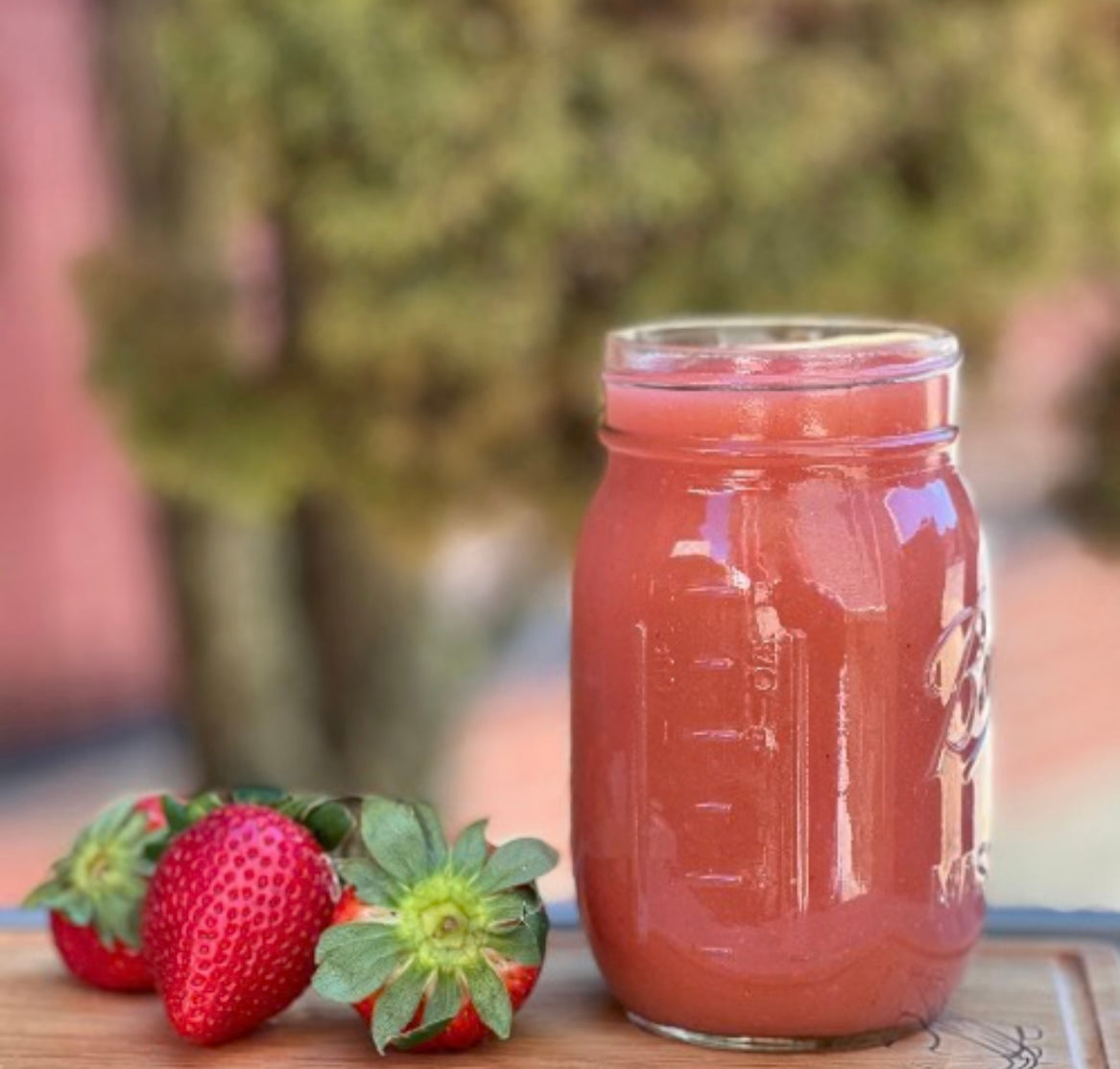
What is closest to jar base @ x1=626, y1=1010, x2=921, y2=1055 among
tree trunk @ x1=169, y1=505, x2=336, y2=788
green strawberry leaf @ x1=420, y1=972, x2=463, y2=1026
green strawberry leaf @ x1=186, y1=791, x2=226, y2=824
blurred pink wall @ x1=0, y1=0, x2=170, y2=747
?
green strawberry leaf @ x1=420, y1=972, x2=463, y2=1026

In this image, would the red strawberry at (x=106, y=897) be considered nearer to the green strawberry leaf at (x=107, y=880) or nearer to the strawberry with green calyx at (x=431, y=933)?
the green strawberry leaf at (x=107, y=880)

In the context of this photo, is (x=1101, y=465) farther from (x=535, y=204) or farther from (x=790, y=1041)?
(x=790, y=1041)

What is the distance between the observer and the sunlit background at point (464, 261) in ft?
5.62

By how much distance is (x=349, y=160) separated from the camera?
173 cm

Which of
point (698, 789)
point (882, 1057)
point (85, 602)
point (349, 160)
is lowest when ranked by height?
point (85, 602)

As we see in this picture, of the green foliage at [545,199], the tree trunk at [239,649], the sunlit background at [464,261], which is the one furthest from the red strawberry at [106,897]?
the tree trunk at [239,649]

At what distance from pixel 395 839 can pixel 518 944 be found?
2.6 inches

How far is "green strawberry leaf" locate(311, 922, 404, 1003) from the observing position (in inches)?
32.2

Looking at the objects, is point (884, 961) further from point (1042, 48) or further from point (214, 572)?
point (214, 572)

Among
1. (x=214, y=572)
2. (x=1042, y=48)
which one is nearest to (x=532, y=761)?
(x=214, y=572)

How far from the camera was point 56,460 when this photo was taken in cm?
362

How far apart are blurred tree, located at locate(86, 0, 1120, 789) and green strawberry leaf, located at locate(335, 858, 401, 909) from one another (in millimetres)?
932

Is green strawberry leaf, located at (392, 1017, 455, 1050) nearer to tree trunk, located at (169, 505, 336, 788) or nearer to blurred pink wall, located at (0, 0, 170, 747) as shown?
tree trunk, located at (169, 505, 336, 788)

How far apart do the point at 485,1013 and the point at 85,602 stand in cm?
299
